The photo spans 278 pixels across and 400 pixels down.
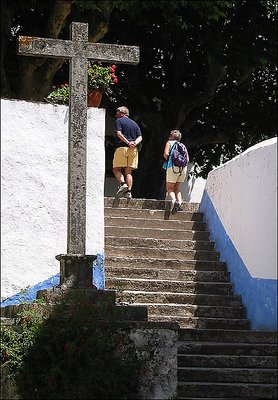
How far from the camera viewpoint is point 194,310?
37.7 ft

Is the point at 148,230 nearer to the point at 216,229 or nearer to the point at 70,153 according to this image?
the point at 216,229

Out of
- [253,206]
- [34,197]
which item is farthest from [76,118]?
[253,206]

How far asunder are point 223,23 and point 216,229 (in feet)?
23.0

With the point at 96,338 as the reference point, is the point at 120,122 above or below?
above

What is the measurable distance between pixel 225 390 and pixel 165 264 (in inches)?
125

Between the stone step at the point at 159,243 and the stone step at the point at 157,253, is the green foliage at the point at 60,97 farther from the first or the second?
the stone step at the point at 157,253

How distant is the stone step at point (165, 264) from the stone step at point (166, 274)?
0.50ft

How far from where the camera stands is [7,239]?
11719mm

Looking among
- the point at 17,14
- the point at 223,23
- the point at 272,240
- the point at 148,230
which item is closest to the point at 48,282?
the point at 148,230

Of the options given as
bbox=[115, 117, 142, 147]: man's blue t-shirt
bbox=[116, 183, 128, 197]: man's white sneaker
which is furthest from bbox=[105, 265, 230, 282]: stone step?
bbox=[115, 117, 142, 147]: man's blue t-shirt

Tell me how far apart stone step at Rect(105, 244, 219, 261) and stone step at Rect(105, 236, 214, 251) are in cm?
14

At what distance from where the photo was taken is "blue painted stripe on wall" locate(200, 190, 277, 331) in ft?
35.6

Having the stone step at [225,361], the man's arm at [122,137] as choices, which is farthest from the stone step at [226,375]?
the man's arm at [122,137]

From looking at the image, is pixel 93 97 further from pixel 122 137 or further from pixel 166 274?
pixel 166 274
